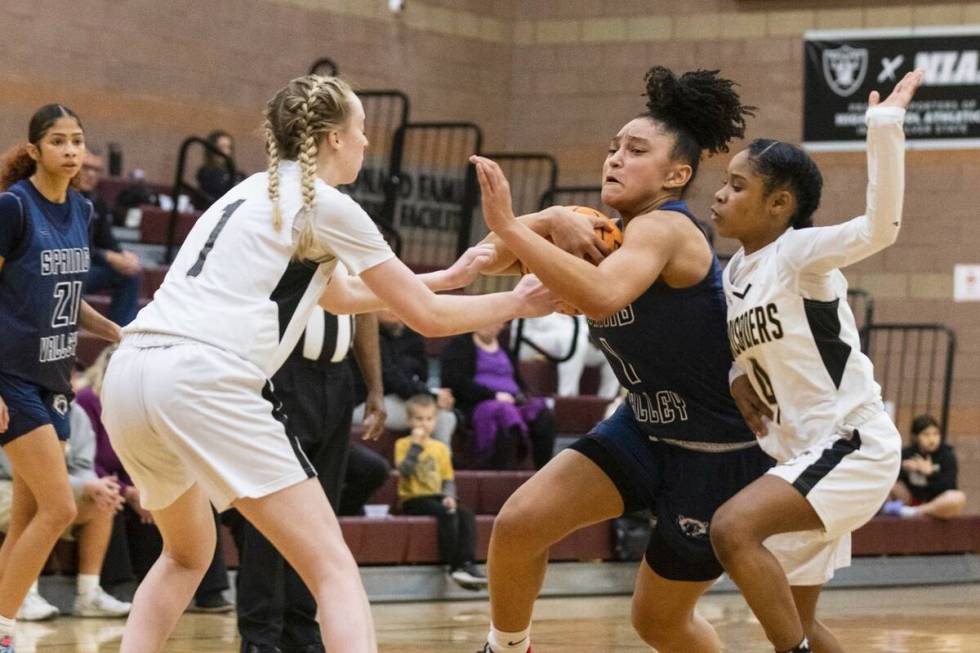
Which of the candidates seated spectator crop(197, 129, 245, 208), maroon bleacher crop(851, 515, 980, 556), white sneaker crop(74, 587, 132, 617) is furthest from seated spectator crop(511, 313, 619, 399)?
white sneaker crop(74, 587, 132, 617)

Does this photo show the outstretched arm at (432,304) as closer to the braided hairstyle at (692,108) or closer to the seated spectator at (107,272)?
the braided hairstyle at (692,108)

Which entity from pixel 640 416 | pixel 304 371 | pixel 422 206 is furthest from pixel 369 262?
pixel 422 206

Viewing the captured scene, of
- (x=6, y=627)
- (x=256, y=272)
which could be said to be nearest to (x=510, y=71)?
(x=6, y=627)

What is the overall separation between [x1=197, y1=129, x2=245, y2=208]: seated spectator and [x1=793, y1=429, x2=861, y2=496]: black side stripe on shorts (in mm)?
6965

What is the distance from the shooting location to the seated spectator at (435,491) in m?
8.52

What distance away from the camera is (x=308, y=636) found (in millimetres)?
5637

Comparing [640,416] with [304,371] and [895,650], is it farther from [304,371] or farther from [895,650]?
[895,650]

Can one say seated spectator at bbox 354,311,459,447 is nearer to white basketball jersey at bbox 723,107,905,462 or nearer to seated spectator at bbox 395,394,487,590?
seated spectator at bbox 395,394,487,590

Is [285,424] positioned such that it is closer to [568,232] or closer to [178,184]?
[568,232]

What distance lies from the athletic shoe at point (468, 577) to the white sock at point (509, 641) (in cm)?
377

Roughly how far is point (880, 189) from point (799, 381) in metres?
0.59

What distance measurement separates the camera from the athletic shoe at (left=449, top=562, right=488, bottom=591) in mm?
8461

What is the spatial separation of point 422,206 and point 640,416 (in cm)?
899

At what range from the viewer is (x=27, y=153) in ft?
18.5
